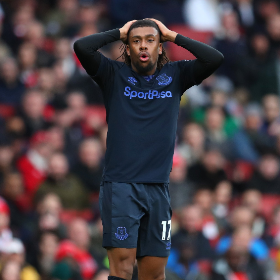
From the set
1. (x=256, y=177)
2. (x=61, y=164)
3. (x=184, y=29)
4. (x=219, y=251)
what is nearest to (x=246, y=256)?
(x=219, y=251)

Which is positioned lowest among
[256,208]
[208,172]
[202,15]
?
[256,208]

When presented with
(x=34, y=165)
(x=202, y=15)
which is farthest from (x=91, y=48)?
(x=202, y=15)

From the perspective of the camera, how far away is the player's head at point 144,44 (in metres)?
5.01

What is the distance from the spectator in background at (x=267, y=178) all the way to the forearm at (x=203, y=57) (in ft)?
19.0

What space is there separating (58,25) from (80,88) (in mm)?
1586

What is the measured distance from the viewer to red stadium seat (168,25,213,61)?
39.8ft

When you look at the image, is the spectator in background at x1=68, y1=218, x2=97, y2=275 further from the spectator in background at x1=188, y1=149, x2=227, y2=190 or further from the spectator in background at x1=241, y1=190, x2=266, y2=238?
the spectator in background at x1=241, y1=190, x2=266, y2=238

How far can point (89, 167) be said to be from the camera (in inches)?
379

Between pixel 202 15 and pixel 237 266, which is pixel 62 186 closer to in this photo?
pixel 237 266

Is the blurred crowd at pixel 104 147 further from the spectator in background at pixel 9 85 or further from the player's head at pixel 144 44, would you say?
the player's head at pixel 144 44

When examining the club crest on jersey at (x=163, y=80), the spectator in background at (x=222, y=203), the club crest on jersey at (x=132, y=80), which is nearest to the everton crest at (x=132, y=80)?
the club crest on jersey at (x=132, y=80)

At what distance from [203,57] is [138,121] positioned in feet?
2.36

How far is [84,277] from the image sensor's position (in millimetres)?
7957

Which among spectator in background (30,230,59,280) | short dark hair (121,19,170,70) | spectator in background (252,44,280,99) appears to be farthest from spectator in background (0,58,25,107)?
short dark hair (121,19,170,70)
